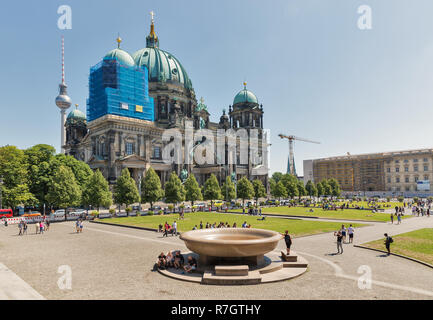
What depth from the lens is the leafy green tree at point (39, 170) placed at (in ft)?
170

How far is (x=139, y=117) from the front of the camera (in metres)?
77.9

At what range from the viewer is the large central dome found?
95.1 meters

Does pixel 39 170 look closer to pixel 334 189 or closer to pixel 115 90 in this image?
pixel 115 90

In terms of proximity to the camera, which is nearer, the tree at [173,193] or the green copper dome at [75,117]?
the tree at [173,193]

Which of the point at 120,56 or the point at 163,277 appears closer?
the point at 163,277

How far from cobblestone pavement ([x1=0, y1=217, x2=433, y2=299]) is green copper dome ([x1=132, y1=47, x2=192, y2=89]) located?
3118 inches

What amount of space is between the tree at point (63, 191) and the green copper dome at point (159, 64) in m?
55.7

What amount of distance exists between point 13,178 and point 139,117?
35843 mm

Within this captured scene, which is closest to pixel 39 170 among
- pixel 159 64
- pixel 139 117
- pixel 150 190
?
pixel 150 190

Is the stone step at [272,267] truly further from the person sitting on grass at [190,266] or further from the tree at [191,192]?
the tree at [191,192]

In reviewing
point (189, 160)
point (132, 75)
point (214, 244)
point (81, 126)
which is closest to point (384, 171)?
point (189, 160)

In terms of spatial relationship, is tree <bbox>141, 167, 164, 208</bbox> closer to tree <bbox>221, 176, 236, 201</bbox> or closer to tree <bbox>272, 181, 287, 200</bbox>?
tree <bbox>221, 176, 236, 201</bbox>

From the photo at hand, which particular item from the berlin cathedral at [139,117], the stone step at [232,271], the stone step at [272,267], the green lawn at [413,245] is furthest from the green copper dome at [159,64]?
the stone step at [232,271]
